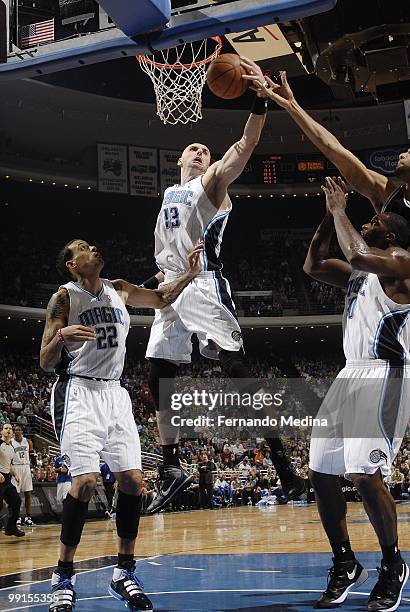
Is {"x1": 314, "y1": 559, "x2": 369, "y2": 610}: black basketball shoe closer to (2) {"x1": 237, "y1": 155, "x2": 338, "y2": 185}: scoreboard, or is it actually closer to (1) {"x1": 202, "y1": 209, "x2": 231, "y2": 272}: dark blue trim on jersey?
(1) {"x1": 202, "y1": 209, "x2": 231, "y2": 272}: dark blue trim on jersey

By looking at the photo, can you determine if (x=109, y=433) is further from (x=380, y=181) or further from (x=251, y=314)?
(x=251, y=314)

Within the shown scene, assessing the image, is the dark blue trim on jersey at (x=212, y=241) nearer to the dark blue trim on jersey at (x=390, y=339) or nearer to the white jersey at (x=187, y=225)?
the white jersey at (x=187, y=225)

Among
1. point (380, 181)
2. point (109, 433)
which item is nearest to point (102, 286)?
point (109, 433)

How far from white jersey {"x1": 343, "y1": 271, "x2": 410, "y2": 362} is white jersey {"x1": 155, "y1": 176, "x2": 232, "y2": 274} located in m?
1.08

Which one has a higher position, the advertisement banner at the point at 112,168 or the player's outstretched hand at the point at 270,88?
the advertisement banner at the point at 112,168

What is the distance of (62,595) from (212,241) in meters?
2.64

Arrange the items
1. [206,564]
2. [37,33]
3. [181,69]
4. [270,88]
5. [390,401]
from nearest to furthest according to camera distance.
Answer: [37,33], [390,401], [270,88], [206,564], [181,69]

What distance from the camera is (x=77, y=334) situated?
5156 millimetres

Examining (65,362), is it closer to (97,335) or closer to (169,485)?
(97,335)

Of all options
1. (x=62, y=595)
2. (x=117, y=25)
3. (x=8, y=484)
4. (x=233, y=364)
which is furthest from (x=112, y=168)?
(x=62, y=595)

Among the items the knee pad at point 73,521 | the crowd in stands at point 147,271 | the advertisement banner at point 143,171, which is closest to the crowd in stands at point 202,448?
the crowd in stands at point 147,271

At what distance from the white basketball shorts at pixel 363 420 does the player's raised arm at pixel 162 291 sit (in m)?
1.27

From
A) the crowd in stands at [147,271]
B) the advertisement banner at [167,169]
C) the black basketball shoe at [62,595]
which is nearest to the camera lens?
the black basketball shoe at [62,595]

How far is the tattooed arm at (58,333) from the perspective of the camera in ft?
17.0
